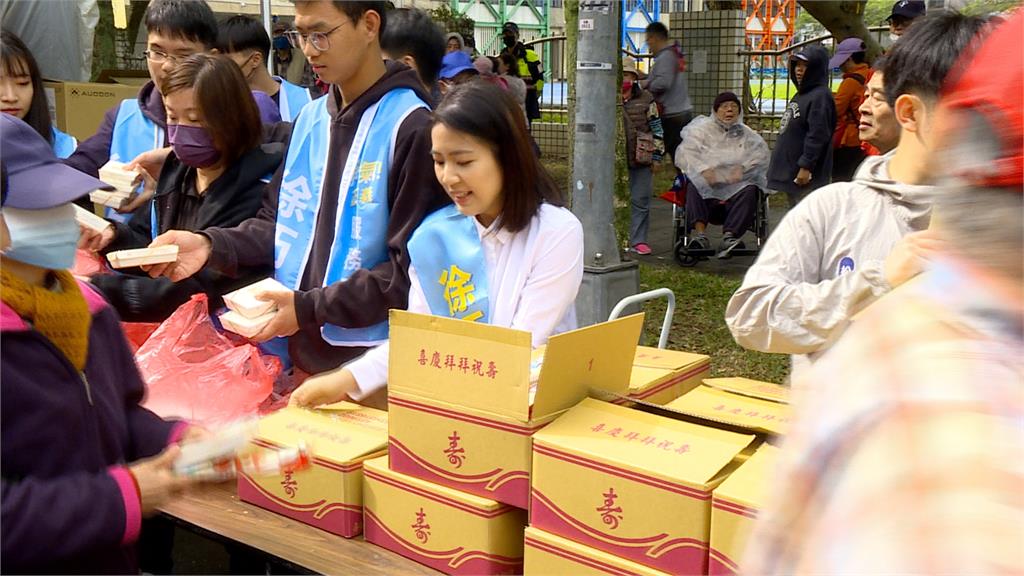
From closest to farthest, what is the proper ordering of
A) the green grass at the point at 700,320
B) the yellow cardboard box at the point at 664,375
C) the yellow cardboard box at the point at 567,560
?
1. the yellow cardboard box at the point at 567,560
2. the yellow cardboard box at the point at 664,375
3. the green grass at the point at 700,320

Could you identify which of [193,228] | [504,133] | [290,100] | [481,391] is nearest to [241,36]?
[290,100]

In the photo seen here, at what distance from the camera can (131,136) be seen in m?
3.27

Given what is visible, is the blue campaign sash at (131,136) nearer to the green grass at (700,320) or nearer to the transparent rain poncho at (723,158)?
the green grass at (700,320)

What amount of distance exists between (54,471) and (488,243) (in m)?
1.16

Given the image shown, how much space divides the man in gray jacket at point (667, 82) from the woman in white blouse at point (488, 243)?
734cm

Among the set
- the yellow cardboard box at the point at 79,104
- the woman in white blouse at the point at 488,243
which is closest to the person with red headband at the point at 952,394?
the woman in white blouse at the point at 488,243

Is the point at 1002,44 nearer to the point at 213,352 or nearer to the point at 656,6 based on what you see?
the point at 213,352

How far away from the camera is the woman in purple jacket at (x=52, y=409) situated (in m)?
1.30

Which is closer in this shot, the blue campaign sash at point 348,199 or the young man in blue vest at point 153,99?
the blue campaign sash at point 348,199

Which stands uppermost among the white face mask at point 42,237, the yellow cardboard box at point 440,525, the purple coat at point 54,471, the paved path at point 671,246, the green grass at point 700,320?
the white face mask at point 42,237

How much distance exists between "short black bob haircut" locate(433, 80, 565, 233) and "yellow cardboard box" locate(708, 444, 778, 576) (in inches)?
35.5

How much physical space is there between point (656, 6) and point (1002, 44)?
14.0 metres

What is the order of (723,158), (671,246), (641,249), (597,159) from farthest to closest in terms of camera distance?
(671,246) → (641,249) → (723,158) → (597,159)

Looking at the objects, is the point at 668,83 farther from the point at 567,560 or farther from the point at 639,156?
the point at 567,560
